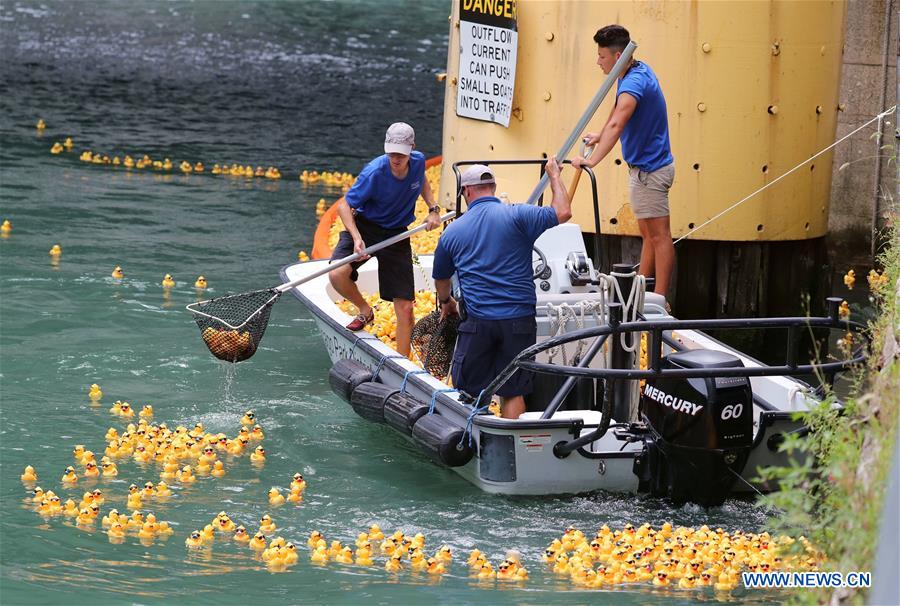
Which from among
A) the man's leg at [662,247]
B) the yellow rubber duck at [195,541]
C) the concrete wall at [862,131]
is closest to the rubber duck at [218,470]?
the yellow rubber duck at [195,541]

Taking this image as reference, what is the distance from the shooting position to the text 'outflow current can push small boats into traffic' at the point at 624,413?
24.9 feet

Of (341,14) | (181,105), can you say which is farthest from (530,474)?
(341,14)

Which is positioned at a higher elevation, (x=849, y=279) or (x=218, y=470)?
(x=849, y=279)

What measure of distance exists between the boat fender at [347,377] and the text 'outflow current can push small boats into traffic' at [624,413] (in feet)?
0.56

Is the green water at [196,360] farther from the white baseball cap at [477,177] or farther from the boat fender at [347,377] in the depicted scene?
the white baseball cap at [477,177]

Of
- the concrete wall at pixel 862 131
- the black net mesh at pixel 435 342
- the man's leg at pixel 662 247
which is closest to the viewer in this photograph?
the black net mesh at pixel 435 342

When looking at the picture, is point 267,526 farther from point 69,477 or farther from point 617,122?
point 617,122

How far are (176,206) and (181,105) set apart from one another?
29.0 ft

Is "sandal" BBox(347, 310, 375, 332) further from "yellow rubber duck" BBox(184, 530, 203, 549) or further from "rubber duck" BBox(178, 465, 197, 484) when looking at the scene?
"yellow rubber duck" BBox(184, 530, 203, 549)

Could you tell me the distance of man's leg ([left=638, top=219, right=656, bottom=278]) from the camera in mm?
10484

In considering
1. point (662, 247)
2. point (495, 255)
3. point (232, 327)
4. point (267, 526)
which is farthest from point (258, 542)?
point (662, 247)

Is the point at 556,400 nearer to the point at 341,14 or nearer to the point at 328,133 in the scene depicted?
the point at 328,133

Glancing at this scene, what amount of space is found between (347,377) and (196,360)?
7.77 ft

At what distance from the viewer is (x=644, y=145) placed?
10.2 meters
